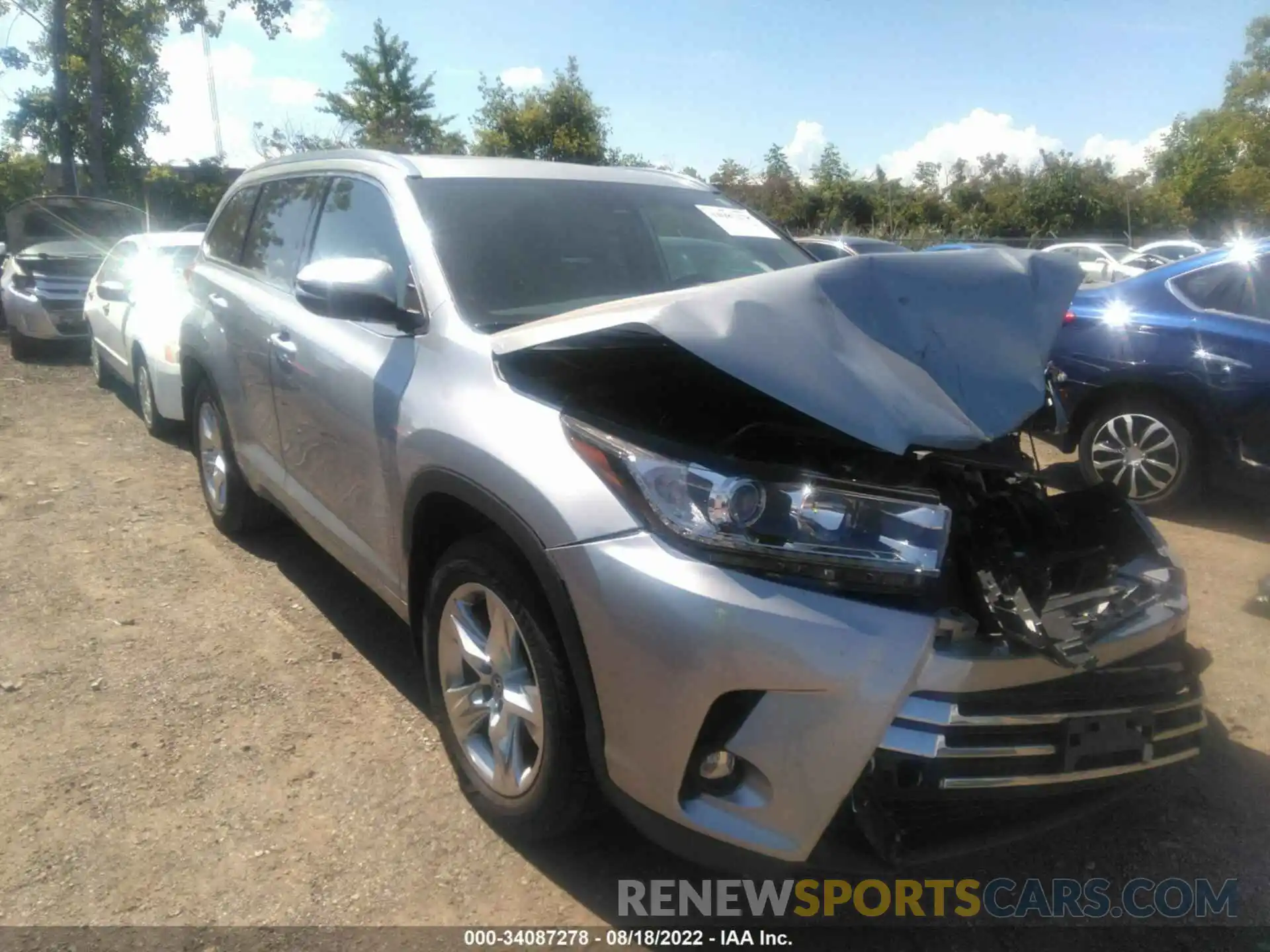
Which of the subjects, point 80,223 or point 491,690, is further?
point 80,223

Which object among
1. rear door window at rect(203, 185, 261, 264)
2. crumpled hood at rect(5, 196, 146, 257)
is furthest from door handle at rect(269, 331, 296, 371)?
crumpled hood at rect(5, 196, 146, 257)

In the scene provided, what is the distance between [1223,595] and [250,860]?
410cm

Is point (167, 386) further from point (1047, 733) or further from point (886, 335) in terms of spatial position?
point (1047, 733)

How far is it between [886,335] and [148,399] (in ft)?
21.2

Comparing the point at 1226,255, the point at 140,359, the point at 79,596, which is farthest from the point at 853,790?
the point at 140,359

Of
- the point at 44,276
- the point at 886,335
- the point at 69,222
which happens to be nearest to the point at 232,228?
the point at 886,335

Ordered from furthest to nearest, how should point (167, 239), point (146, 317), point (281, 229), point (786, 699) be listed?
point (167, 239)
point (146, 317)
point (281, 229)
point (786, 699)

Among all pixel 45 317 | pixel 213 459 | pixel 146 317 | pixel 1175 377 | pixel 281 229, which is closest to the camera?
pixel 281 229

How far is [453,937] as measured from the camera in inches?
93.3

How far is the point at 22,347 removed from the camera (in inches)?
437

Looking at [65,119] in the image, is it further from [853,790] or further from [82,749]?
[853,790]

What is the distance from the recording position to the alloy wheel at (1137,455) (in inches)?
206

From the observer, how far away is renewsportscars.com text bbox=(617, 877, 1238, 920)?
96.6 inches

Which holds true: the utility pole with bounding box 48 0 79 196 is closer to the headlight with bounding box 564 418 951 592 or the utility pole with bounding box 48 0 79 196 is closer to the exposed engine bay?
the exposed engine bay
